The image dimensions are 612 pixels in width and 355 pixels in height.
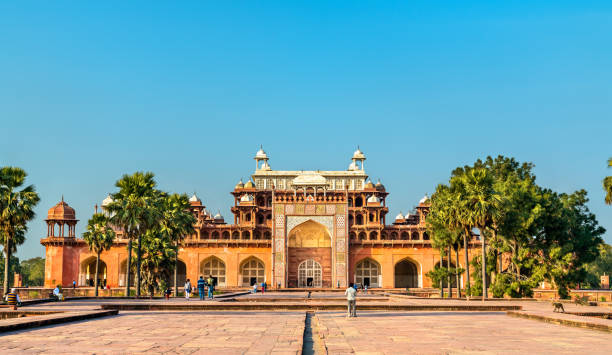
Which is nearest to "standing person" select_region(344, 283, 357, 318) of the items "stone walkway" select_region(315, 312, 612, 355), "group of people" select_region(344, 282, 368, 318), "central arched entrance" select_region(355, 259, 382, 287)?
"group of people" select_region(344, 282, 368, 318)

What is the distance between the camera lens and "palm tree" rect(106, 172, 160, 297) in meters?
36.4

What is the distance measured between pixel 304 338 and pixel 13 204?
921 inches

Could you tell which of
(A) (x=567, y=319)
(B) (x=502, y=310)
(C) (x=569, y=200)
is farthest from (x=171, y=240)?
(A) (x=567, y=319)

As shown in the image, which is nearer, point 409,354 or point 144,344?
point 409,354

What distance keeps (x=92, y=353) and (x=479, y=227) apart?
1140 inches

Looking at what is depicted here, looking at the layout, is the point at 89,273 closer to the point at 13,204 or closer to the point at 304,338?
the point at 13,204

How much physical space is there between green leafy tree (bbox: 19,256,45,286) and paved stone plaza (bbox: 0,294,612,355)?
9429 centimetres

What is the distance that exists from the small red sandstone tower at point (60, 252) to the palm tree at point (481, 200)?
44.8 meters

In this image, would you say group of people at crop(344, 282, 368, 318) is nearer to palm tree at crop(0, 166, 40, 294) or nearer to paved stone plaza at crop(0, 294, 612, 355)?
paved stone plaza at crop(0, 294, 612, 355)

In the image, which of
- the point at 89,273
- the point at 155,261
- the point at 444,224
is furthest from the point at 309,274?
the point at 444,224

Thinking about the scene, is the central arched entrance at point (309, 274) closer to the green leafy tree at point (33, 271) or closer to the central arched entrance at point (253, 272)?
the central arched entrance at point (253, 272)

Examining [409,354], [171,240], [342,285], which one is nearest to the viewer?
[409,354]

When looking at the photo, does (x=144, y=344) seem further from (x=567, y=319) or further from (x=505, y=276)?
(x=505, y=276)

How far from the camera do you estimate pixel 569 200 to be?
4809 cm
